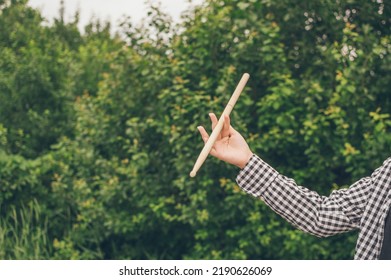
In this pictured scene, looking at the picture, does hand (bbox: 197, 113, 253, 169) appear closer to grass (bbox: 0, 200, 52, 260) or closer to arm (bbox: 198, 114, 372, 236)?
arm (bbox: 198, 114, 372, 236)

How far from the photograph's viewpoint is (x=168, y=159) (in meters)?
6.32

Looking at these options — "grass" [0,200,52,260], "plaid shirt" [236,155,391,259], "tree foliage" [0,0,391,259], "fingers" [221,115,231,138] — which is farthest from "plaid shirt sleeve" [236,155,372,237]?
"grass" [0,200,52,260]

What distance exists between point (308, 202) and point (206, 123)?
3.37m

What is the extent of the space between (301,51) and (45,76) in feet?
10.6

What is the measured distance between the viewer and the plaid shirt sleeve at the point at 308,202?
2463 millimetres

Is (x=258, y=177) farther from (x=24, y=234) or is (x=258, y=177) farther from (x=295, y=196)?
(x=24, y=234)

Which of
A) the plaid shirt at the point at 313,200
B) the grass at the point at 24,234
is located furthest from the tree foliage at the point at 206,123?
the plaid shirt at the point at 313,200

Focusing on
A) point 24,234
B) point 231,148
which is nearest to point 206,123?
point 24,234

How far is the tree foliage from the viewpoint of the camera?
18.6 ft

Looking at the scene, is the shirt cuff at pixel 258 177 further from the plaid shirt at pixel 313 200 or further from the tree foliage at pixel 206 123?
the tree foliage at pixel 206 123

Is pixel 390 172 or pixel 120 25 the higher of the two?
pixel 120 25

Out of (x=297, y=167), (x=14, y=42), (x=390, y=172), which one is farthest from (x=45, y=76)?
(x=390, y=172)

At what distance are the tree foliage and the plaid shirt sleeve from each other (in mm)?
2972
